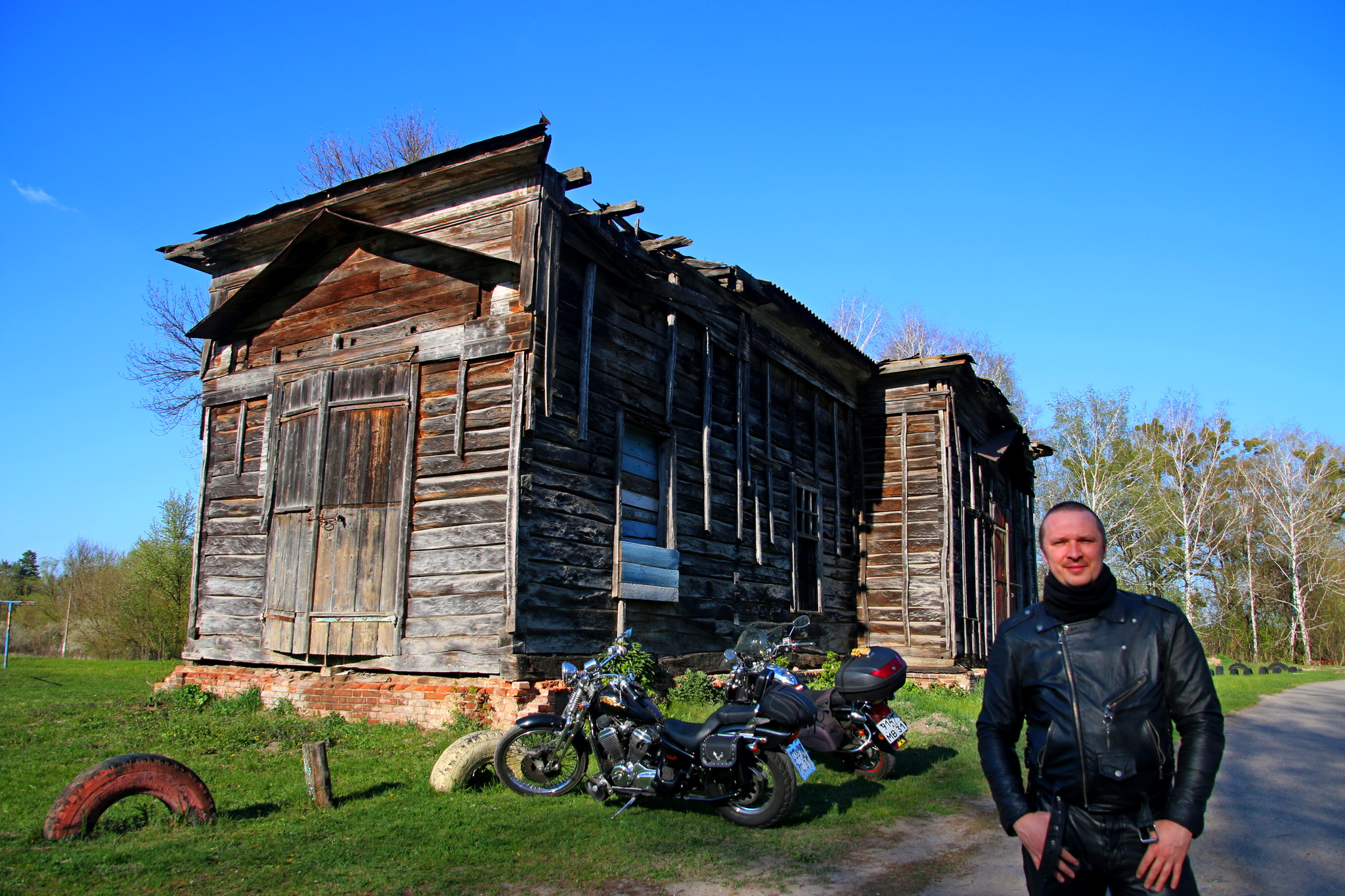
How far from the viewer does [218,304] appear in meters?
12.9

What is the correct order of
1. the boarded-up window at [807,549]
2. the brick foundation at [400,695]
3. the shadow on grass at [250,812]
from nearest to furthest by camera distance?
1. the shadow on grass at [250,812]
2. the brick foundation at [400,695]
3. the boarded-up window at [807,549]

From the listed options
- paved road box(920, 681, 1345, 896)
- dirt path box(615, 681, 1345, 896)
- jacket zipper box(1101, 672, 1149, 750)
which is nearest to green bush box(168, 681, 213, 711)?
dirt path box(615, 681, 1345, 896)

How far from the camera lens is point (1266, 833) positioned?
6430 mm

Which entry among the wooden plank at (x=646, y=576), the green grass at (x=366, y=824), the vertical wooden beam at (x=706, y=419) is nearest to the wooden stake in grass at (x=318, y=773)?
the green grass at (x=366, y=824)

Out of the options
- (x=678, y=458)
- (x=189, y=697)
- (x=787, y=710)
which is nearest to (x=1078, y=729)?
(x=787, y=710)

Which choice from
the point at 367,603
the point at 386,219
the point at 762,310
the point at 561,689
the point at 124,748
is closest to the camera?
the point at 124,748

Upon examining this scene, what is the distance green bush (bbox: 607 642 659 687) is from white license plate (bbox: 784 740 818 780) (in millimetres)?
4144

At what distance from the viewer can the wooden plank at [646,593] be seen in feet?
35.7

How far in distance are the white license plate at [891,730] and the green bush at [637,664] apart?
3.21 metres

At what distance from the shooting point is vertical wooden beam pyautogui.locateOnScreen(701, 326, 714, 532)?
12.8 meters

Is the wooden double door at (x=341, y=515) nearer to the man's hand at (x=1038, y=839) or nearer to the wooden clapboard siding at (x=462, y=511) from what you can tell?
the wooden clapboard siding at (x=462, y=511)

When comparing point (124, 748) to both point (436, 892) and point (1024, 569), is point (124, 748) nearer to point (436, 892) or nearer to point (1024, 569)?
point (436, 892)

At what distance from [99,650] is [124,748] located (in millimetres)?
25097

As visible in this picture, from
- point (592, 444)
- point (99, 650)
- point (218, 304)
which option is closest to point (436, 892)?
point (592, 444)
